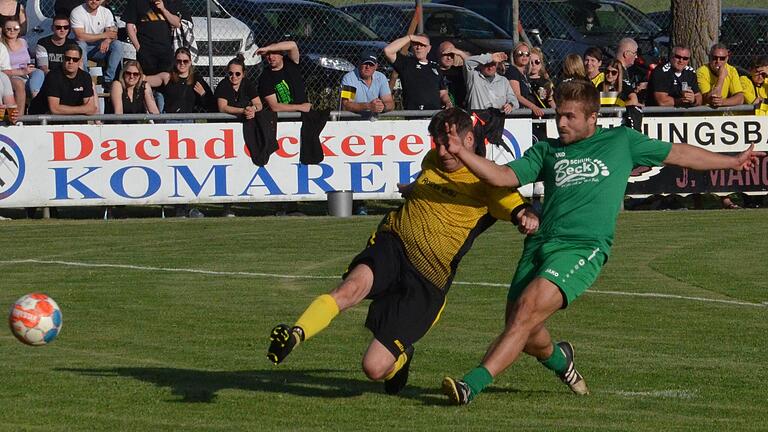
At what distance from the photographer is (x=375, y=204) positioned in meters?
21.0

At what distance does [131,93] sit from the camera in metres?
19.6

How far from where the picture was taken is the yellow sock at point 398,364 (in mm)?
8250

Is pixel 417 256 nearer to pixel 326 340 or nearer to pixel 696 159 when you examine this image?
pixel 696 159

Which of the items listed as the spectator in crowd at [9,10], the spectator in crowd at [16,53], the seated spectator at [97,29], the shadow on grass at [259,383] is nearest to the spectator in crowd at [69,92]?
the spectator in crowd at [16,53]

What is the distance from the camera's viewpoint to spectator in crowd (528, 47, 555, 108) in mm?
20641

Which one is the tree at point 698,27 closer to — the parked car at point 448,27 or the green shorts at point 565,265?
the parked car at point 448,27

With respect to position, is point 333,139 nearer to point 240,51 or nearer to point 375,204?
point 375,204

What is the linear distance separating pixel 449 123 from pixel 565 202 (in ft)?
2.46

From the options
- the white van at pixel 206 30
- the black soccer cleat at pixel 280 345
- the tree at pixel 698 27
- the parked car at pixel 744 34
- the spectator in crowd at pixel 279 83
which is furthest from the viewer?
the parked car at pixel 744 34

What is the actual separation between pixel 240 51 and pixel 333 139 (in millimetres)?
5924

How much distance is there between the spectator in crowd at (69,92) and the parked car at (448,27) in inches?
350

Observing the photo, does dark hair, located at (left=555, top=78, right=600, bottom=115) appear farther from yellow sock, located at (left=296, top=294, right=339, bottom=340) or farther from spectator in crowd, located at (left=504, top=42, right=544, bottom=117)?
spectator in crowd, located at (left=504, top=42, right=544, bottom=117)

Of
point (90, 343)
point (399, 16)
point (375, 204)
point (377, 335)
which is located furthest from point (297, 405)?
point (399, 16)

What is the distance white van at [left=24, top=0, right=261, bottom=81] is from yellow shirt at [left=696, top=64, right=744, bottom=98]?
23.7ft
